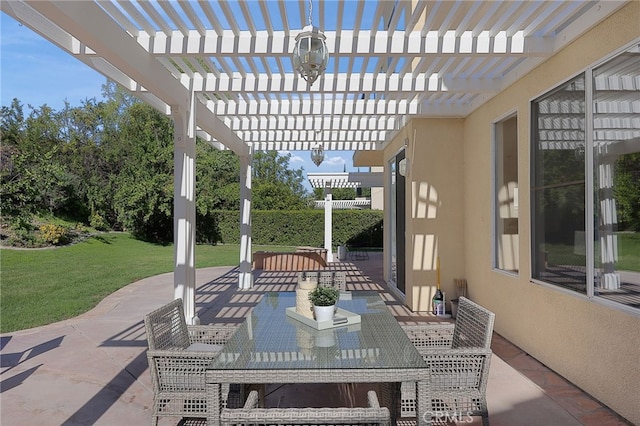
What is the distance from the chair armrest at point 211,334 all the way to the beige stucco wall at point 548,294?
3040 millimetres

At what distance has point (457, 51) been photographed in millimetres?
4254

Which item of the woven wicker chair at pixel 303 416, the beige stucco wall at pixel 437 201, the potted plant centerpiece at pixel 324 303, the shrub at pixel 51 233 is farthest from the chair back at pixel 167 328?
the shrub at pixel 51 233

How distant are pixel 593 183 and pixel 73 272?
41.2 feet

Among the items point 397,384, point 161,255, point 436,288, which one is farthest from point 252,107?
point 161,255

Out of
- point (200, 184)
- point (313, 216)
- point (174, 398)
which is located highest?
point (200, 184)

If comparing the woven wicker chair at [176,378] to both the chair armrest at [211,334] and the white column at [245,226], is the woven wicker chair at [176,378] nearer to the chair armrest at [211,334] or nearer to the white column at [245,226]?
the chair armrest at [211,334]

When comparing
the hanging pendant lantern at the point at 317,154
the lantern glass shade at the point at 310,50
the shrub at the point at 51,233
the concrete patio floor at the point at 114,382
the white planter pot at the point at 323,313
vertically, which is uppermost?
the hanging pendant lantern at the point at 317,154

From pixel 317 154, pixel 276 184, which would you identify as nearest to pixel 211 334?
pixel 317 154

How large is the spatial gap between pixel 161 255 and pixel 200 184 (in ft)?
17.6

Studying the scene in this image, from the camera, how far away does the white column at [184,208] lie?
5.44 m

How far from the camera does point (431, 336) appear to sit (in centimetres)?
333

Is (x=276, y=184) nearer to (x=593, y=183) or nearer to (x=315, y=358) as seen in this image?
(x=593, y=183)

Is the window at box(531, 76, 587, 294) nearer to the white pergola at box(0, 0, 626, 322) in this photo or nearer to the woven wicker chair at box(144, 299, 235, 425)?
the white pergola at box(0, 0, 626, 322)

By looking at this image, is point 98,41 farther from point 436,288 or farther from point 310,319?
point 436,288
